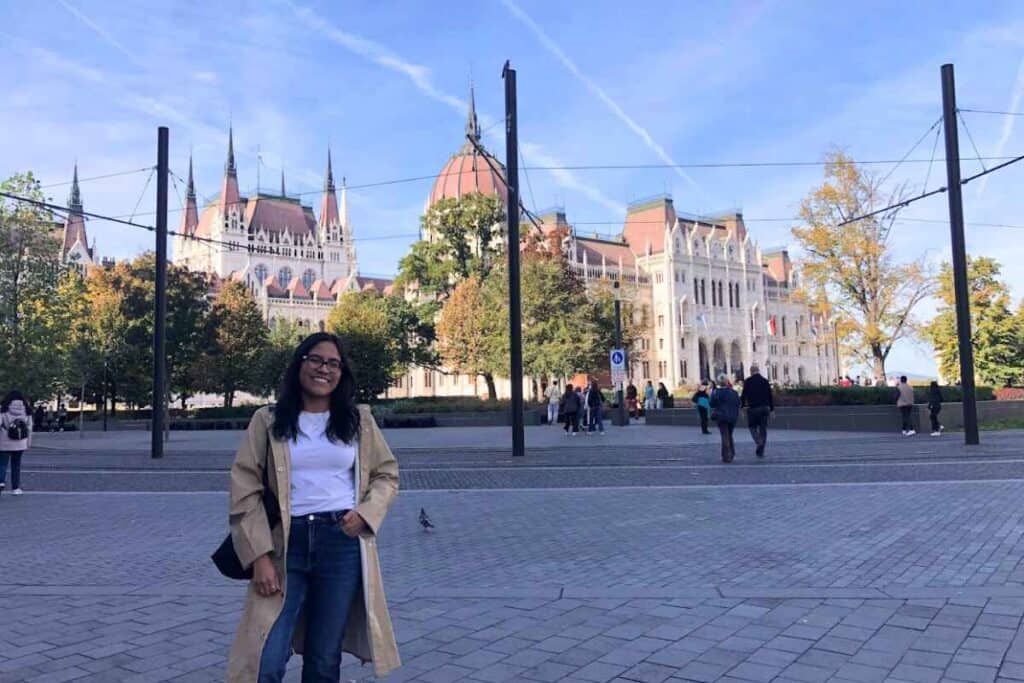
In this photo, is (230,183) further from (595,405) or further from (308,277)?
(595,405)

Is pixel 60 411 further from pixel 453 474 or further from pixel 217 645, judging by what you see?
pixel 217 645

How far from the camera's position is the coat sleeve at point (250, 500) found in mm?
2881

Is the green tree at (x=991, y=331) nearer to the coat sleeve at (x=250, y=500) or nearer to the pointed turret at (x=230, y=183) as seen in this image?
the coat sleeve at (x=250, y=500)

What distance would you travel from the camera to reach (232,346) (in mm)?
53844

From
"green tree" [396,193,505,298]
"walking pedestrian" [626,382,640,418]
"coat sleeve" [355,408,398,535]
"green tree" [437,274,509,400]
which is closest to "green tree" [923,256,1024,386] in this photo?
"walking pedestrian" [626,382,640,418]

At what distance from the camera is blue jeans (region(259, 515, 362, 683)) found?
2986mm

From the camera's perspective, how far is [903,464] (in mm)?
13438

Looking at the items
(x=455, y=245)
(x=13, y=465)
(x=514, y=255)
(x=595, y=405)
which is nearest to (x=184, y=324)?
(x=455, y=245)

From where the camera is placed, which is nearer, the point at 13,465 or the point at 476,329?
the point at 13,465

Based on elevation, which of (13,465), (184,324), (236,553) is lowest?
(13,465)

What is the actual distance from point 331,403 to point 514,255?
14.6 m

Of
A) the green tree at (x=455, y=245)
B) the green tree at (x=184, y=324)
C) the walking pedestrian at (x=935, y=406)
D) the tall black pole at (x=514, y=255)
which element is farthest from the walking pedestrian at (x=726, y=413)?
the green tree at (x=455, y=245)

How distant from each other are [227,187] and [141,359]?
9531cm

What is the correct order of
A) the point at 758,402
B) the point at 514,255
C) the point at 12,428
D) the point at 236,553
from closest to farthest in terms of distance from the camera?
the point at 236,553
the point at 12,428
the point at 758,402
the point at 514,255
